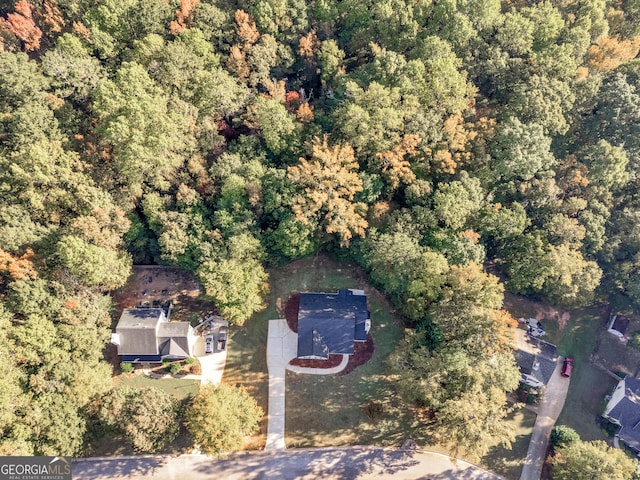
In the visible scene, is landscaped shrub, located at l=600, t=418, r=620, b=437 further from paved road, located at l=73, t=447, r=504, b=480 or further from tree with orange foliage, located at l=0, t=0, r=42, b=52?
tree with orange foliage, located at l=0, t=0, r=42, b=52

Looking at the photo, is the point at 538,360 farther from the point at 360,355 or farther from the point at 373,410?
the point at 360,355

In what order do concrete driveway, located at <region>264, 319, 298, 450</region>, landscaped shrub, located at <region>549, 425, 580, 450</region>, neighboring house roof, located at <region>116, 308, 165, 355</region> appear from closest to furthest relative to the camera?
neighboring house roof, located at <region>116, 308, 165, 355</region>, landscaped shrub, located at <region>549, 425, 580, 450</region>, concrete driveway, located at <region>264, 319, 298, 450</region>

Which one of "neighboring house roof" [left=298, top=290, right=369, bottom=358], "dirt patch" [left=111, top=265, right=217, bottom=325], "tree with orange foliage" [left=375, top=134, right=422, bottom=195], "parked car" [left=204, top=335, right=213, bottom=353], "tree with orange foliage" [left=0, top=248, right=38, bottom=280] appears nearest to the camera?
"tree with orange foliage" [left=0, top=248, right=38, bottom=280]

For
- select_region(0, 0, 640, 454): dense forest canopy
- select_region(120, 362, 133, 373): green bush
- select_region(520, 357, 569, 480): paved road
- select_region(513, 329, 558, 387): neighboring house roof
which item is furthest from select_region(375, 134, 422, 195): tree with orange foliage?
select_region(120, 362, 133, 373): green bush

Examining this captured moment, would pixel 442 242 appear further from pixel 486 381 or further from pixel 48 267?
pixel 48 267

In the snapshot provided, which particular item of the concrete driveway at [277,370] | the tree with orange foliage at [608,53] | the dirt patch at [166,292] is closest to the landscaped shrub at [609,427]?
the concrete driveway at [277,370]

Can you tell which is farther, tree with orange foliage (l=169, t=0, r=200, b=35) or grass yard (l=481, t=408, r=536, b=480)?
tree with orange foliage (l=169, t=0, r=200, b=35)
